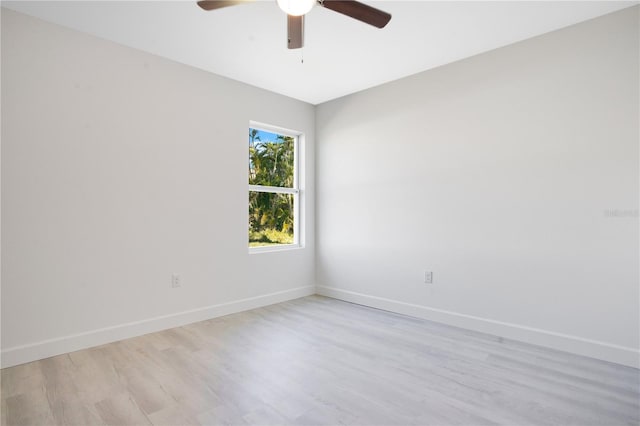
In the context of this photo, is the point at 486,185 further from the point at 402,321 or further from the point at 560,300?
the point at 402,321

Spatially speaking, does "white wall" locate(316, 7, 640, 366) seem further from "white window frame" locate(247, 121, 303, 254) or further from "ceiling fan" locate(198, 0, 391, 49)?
"ceiling fan" locate(198, 0, 391, 49)

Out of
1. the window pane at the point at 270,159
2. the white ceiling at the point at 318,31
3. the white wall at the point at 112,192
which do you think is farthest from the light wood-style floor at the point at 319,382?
the white ceiling at the point at 318,31

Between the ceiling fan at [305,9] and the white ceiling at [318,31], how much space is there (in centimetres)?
45

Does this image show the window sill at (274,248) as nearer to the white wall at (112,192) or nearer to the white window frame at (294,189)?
the white window frame at (294,189)

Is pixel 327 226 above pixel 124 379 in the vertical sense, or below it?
above

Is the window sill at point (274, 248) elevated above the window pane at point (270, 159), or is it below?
below

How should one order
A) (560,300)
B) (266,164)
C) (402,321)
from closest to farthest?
1. (560,300)
2. (402,321)
3. (266,164)

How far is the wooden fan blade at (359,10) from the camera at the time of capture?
6.34 ft

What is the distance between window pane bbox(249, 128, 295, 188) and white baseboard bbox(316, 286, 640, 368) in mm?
1753

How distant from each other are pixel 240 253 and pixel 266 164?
114 cm

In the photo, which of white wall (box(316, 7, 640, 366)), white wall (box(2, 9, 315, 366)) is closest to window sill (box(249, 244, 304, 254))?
white wall (box(2, 9, 315, 366))

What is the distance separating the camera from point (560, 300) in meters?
2.79

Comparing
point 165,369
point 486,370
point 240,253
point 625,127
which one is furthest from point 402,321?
point 625,127

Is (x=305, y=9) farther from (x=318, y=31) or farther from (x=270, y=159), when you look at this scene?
(x=270, y=159)
